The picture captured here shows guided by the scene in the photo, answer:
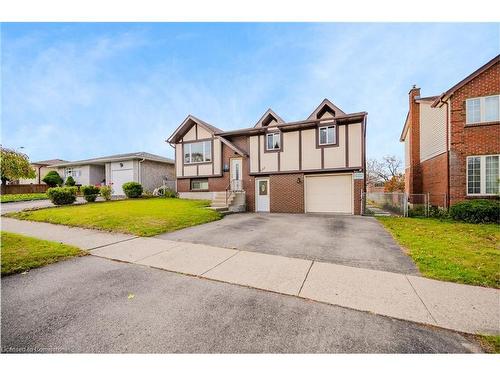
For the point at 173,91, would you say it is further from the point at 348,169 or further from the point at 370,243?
the point at 370,243

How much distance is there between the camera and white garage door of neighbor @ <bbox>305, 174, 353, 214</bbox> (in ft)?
44.0

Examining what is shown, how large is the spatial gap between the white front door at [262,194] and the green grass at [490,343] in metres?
12.8

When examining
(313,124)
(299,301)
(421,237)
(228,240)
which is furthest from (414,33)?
(313,124)

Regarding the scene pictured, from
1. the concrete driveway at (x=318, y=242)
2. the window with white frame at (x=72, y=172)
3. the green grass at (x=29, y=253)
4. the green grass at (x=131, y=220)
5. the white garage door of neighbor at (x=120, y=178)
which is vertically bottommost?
the concrete driveway at (x=318, y=242)

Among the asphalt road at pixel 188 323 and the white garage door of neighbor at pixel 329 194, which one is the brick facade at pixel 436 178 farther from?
the asphalt road at pixel 188 323

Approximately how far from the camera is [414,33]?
498 cm

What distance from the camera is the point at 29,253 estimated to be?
5055 millimetres

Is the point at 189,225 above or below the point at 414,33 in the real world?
below

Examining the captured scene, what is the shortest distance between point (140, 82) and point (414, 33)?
30.5 metres

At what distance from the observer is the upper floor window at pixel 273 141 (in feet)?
48.9

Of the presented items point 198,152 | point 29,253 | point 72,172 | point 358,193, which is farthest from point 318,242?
point 72,172

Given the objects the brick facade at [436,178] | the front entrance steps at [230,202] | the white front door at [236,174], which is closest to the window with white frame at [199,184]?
the white front door at [236,174]

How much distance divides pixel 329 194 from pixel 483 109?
852cm
